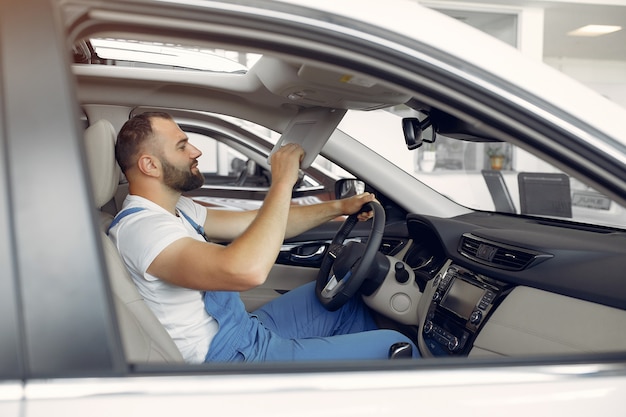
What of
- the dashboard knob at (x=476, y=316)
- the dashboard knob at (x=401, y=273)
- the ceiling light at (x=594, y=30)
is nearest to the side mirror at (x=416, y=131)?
the dashboard knob at (x=401, y=273)

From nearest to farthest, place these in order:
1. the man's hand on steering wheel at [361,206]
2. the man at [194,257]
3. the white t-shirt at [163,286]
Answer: the man at [194,257], the white t-shirt at [163,286], the man's hand on steering wheel at [361,206]

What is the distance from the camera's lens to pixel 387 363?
0.86 metres

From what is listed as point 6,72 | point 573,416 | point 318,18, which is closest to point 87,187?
point 6,72

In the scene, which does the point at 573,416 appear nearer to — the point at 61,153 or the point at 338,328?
the point at 61,153

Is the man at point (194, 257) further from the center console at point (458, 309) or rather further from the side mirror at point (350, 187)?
the side mirror at point (350, 187)

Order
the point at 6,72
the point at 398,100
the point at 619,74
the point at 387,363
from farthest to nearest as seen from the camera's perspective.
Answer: the point at 619,74 → the point at 398,100 → the point at 387,363 → the point at 6,72

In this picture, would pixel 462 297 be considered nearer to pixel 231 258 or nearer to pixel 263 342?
pixel 263 342

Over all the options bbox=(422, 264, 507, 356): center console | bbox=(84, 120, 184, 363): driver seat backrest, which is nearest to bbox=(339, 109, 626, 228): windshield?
bbox=(422, 264, 507, 356): center console

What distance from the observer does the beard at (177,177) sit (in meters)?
1.76

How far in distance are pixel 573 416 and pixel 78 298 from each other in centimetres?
Answer: 70

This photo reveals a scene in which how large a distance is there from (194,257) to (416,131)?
913 mm

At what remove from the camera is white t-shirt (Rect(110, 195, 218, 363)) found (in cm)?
153

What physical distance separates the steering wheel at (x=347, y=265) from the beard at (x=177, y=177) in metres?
0.62

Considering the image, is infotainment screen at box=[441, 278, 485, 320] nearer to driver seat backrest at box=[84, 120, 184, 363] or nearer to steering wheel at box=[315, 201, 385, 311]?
steering wheel at box=[315, 201, 385, 311]
